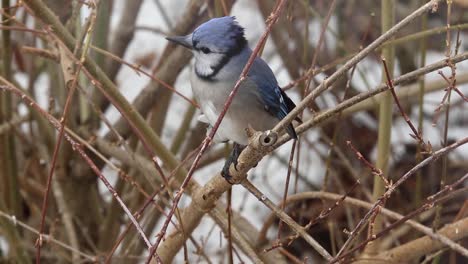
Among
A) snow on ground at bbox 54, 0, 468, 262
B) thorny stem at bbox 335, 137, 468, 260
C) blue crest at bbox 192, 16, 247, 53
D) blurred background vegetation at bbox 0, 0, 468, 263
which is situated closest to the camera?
thorny stem at bbox 335, 137, 468, 260

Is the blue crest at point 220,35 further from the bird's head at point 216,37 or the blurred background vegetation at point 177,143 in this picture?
the blurred background vegetation at point 177,143

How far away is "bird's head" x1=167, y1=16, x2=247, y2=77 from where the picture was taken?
5.29 ft

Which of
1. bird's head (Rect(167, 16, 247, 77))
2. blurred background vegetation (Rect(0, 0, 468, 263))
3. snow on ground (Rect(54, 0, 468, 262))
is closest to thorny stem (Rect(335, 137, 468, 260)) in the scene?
blurred background vegetation (Rect(0, 0, 468, 263))

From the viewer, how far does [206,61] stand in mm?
1673

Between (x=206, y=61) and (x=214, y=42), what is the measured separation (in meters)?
0.05

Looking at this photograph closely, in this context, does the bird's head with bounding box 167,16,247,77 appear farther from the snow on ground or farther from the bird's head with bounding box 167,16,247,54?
the snow on ground

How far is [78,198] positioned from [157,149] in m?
0.86

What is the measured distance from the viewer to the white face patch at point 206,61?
1660 mm

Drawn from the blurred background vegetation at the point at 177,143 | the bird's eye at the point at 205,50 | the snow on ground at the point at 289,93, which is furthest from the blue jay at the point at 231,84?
the snow on ground at the point at 289,93

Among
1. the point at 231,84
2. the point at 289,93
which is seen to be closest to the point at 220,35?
the point at 231,84

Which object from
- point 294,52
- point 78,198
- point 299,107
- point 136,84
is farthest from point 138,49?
point 299,107

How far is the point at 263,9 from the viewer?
2.61 m

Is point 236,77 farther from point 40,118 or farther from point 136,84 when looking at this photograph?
point 136,84

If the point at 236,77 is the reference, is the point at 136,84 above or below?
below
